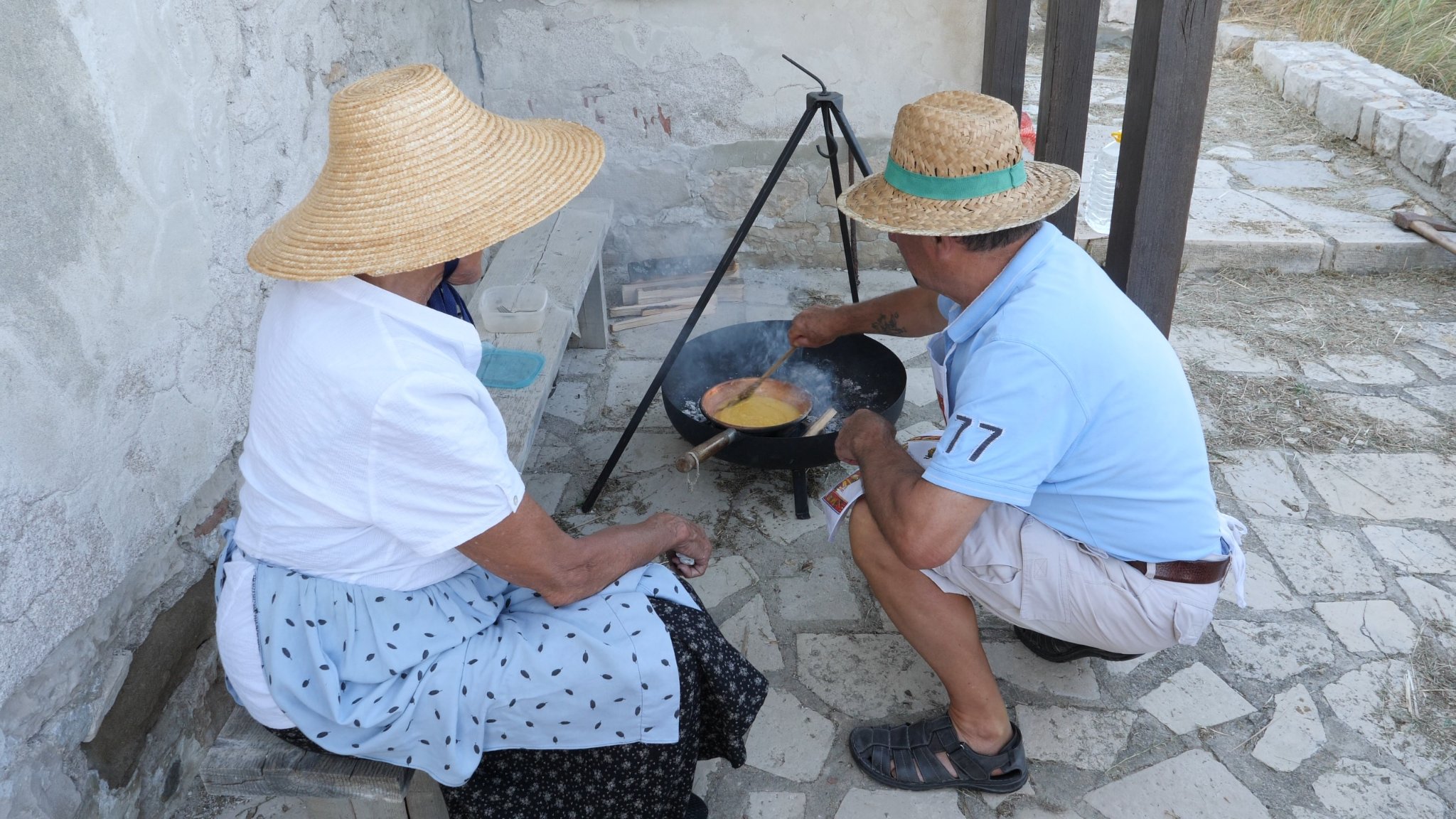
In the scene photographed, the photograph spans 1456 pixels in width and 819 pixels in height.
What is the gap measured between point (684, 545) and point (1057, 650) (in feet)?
4.06

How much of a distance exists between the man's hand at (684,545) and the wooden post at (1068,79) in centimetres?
216

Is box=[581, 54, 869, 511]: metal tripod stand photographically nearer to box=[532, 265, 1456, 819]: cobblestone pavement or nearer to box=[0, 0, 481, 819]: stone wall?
box=[532, 265, 1456, 819]: cobblestone pavement

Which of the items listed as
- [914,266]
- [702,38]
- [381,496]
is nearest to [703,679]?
[381,496]

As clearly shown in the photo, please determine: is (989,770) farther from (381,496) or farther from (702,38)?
(702,38)

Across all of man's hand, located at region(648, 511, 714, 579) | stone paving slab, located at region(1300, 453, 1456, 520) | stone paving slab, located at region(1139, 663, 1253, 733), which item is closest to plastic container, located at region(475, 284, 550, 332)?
man's hand, located at region(648, 511, 714, 579)

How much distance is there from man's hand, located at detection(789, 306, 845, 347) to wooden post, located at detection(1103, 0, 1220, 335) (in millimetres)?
998

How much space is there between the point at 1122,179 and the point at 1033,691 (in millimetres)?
1745

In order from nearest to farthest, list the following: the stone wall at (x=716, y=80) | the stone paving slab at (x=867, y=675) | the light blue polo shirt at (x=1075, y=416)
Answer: the light blue polo shirt at (x=1075, y=416) → the stone paving slab at (x=867, y=675) → the stone wall at (x=716, y=80)

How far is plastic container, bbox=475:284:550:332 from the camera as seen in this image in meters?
3.83

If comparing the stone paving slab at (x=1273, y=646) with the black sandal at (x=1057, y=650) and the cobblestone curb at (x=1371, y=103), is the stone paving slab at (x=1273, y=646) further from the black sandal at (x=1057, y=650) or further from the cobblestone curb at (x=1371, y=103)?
the cobblestone curb at (x=1371, y=103)

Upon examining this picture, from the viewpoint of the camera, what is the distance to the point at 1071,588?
7.96ft

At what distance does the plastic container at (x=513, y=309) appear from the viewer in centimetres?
383

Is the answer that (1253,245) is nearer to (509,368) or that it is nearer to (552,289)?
(552,289)

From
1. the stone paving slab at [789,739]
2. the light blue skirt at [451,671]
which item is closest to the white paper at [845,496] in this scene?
the stone paving slab at [789,739]
